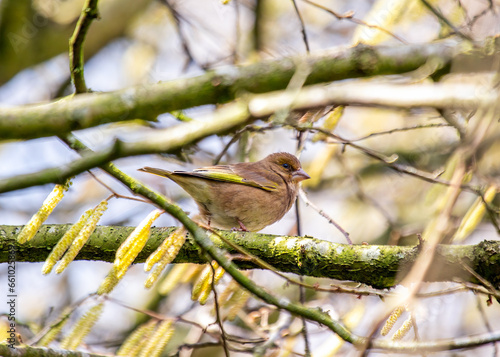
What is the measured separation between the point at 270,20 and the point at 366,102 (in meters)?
6.74

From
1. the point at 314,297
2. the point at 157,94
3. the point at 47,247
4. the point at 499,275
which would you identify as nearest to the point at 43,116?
the point at 157,94

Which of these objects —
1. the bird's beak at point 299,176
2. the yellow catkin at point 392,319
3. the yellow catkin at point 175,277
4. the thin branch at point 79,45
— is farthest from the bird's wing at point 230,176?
the yellow catkin at point 392,319

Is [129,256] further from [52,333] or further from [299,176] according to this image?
[299,176]

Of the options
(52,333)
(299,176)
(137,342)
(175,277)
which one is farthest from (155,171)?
(299,176)

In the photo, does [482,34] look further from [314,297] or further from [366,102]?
[314,297]

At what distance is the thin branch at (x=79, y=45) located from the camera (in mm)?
3533

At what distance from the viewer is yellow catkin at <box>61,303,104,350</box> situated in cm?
390

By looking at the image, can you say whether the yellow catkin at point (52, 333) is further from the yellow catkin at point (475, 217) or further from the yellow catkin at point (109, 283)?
the yellow catkin at point (475, 217)

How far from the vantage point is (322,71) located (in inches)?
158

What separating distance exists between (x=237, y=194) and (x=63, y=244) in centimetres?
292

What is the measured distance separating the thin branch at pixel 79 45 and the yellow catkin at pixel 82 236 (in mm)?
847

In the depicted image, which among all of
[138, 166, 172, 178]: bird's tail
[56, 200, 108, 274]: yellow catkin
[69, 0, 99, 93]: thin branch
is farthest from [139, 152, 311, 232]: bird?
[56, 200, 108, 274]: yellow catkin

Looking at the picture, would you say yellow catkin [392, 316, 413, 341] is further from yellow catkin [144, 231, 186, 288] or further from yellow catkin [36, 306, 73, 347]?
yellow catkin [36, 306, 73, 347]

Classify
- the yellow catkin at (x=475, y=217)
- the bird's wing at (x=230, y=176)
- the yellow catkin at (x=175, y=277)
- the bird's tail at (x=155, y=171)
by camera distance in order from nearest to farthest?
the yellow catkin at (x=475, y=217) → the yellow catkin at (x=175, y=277) → the bird's tail at (x=155, y=171) → the bird's wing at (x=230, y=176)
